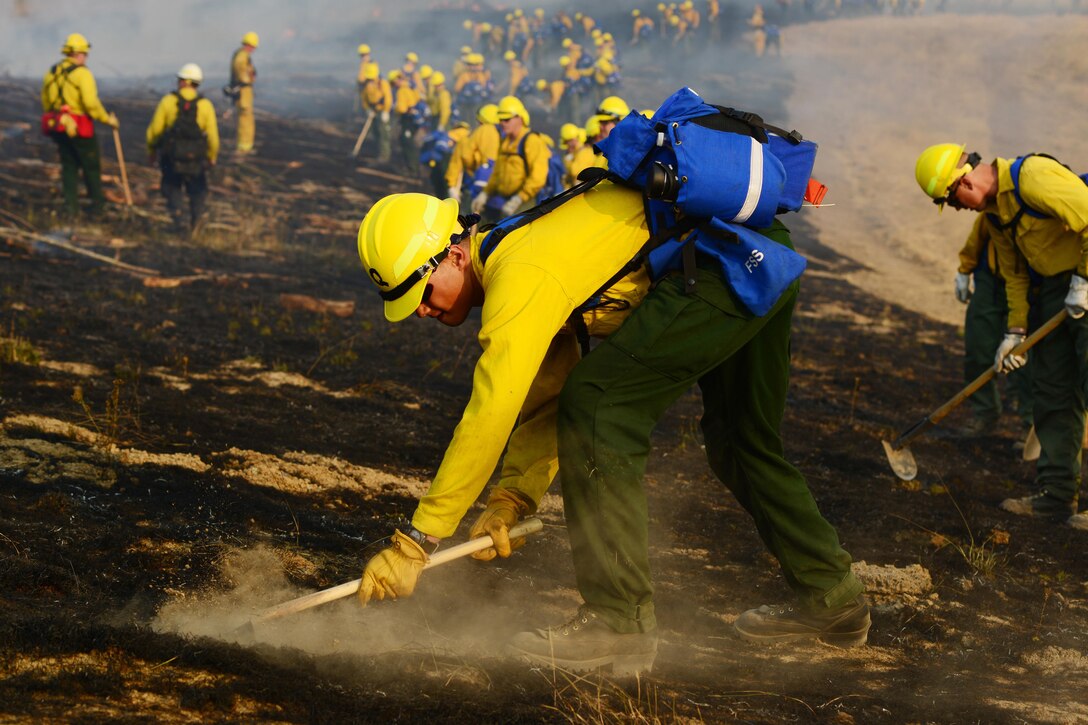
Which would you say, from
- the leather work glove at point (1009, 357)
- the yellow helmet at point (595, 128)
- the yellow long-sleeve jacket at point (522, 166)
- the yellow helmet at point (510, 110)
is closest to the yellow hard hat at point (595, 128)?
the yellow helmet at point (595, 128)

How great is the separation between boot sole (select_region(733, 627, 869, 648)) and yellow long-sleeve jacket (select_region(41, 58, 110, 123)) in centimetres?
1015

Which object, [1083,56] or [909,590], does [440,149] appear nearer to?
[909,590]

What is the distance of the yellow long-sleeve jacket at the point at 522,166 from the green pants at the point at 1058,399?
6.10 metres

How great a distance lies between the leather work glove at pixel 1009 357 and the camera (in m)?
5.57

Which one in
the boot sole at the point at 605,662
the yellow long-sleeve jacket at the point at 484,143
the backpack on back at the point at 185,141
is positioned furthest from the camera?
the yellow long-sleeve jacket at the point at 484,143

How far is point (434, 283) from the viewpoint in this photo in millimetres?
3146

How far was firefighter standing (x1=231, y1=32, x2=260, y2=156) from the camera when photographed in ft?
64.4

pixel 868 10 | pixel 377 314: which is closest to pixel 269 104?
pixel 377 314

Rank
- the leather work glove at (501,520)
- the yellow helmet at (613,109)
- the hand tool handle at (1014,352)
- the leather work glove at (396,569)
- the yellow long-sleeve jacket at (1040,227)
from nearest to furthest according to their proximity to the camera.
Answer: the leather work glove at (396,569) < the leather work glove at (501,520) < the yellow long-sleeve jacket at (1040,227) < the hand tool handle at (1014,352) < the yellow helmet at (613,109)

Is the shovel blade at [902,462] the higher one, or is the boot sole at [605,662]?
the boot sole at [605,662]

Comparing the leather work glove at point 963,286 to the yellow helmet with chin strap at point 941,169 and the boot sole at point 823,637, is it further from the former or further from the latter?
the boot sole at point 823,637

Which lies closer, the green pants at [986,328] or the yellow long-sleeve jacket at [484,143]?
the green pants at [986,328]

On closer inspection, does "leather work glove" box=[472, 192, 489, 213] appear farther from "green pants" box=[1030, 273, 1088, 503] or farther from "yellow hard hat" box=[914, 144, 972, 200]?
"green pants" box=[1030, 273, 1088, 503]

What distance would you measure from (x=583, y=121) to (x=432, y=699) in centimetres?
3102
